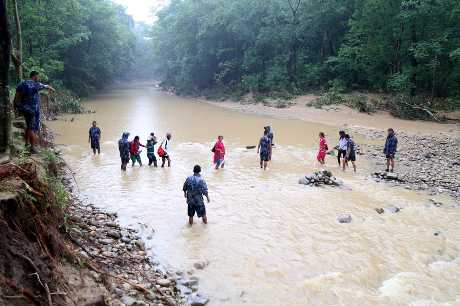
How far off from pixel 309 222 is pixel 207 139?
42.5 ft

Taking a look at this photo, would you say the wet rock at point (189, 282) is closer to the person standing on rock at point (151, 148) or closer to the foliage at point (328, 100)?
the person standing on rock at point (151, 148)

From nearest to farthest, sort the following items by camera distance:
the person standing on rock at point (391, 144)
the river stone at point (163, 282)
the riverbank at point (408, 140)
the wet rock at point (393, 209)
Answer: the river stone at point (163, 282), the wet rock at point (393, 209), the riverbank at point (408, 140), the person standing on rock at point (391, 144)

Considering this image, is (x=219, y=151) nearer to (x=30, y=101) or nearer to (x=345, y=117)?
(x=30, y=101)

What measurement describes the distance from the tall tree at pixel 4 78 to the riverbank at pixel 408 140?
1174 centimetres

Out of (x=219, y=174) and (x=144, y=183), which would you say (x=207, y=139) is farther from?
(x=144, y=183)

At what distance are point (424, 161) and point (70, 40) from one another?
33880 millimetres

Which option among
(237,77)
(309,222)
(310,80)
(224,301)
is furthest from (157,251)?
(237,77)

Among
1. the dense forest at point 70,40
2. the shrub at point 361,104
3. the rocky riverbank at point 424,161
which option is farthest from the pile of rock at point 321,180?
the dense forest at point 70,40

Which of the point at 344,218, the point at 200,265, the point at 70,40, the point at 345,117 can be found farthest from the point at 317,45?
the point at 200,265

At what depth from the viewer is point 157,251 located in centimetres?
842

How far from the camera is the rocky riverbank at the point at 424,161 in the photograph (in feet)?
43.9

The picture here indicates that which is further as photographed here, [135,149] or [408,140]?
[408,140]

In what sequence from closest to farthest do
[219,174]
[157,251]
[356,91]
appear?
[157,251]
[219,174]
[356,91]

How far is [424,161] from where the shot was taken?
16.5 m
